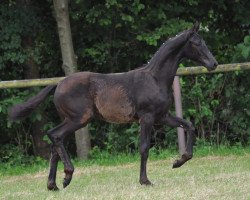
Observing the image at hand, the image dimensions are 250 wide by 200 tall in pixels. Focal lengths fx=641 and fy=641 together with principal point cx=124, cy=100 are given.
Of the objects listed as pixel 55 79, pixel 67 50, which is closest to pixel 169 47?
pixel 55 79

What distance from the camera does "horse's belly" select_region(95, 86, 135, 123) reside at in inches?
288

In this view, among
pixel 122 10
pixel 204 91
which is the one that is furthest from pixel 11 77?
pixel 204 91

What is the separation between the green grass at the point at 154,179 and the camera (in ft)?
21.5

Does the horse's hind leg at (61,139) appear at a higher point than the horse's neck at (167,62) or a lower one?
lower

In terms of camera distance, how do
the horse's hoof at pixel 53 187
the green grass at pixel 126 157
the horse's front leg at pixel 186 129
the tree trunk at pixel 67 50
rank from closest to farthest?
1. the horse's hoof at pixel 53 187
2. the horse's front leg at pixel 186 129
3. the green grass at pixel 126 157
4. the tree trunk at pixel 67 50

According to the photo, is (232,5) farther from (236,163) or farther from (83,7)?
(236,163)

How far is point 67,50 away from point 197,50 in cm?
488

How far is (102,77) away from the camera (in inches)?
294

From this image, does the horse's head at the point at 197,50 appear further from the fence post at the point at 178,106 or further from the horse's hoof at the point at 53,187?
the fence post at the point at 178,106

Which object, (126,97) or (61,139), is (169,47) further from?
Result: (61,139)

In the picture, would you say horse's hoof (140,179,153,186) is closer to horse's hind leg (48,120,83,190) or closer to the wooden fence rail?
horse's hind leg (48,120,83,190)

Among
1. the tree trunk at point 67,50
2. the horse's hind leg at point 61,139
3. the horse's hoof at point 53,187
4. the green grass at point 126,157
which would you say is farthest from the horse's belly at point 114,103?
the tree trunk at point 67,50

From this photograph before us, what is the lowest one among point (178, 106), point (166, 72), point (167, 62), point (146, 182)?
point (146, 182)

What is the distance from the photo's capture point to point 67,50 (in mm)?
11891
